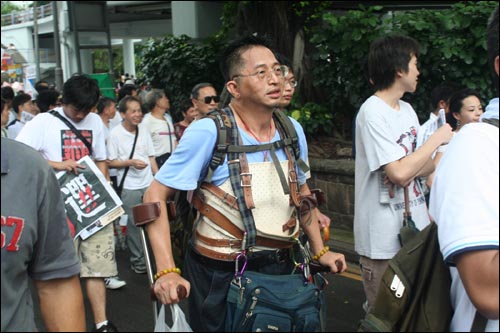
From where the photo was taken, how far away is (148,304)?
217 inches

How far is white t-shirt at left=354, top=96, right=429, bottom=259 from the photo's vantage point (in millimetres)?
3467

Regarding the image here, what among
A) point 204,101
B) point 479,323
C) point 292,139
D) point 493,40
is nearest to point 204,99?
point 204,101

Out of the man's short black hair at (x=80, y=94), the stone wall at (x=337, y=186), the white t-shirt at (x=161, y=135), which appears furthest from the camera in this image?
the white t-shirt at (x=161, y=135)

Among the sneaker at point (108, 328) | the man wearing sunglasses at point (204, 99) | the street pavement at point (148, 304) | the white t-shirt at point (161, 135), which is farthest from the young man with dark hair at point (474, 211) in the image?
the white t-shirt at point (161, 135)

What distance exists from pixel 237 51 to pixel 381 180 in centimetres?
112

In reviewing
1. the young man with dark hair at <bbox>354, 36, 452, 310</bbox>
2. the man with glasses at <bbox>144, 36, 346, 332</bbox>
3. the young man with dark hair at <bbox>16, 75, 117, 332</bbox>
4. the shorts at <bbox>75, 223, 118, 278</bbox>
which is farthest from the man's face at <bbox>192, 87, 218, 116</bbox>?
the man with glasses at <bbox>144, 36, 346, 332</bbox>

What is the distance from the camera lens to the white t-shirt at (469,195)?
159 centimetres

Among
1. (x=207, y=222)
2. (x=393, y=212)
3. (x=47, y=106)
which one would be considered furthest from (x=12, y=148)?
(x=47, y=106)

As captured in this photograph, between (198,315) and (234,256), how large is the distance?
36 cm

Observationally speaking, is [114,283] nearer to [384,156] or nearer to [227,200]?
[384,156]

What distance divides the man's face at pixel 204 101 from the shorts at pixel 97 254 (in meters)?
2.28

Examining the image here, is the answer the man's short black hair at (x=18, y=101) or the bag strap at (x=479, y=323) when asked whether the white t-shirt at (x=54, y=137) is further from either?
the man's short black hair at (x=18, y=101)

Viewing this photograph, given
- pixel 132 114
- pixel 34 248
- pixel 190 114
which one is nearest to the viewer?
pixel 34 248

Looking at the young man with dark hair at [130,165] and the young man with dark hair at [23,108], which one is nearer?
the young man with dark hair at [130,165]
